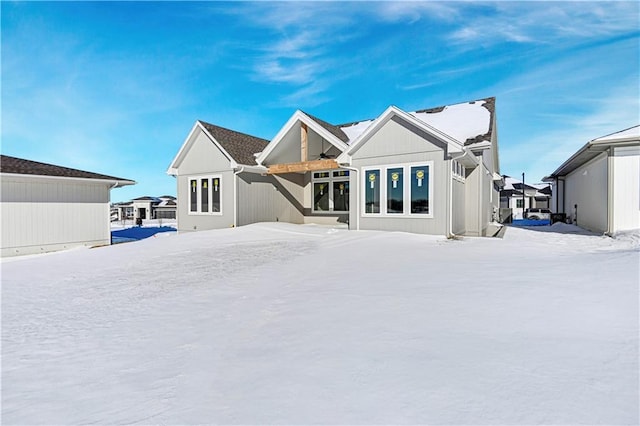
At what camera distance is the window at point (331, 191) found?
15.5m

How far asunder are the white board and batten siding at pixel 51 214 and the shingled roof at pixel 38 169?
0.73ft

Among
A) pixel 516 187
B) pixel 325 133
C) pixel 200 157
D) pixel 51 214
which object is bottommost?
pixel 51 214

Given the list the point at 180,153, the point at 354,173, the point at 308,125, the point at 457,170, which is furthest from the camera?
the point at 180,153

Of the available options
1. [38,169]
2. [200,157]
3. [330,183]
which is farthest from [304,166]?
[38,169]

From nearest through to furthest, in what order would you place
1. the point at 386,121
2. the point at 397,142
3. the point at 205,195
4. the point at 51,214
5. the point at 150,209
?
the point at 397,142, the point at 386,121, the point at 51,214, the point at 205,195, the point at 150,209

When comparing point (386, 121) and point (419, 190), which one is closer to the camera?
point (419, 190)

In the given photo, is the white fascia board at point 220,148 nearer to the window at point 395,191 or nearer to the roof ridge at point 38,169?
the roof ridge at point 38,169

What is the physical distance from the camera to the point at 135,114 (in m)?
18.8

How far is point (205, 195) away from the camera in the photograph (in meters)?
15.2

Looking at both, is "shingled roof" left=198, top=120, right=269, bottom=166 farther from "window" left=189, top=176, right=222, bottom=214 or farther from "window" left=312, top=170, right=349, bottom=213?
"window" left=312, top=170, right=349, bottom=213

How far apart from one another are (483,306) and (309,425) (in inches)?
107

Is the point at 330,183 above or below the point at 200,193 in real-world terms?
above

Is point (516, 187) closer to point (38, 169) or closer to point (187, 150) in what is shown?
point (187, 150)

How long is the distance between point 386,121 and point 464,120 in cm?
439
